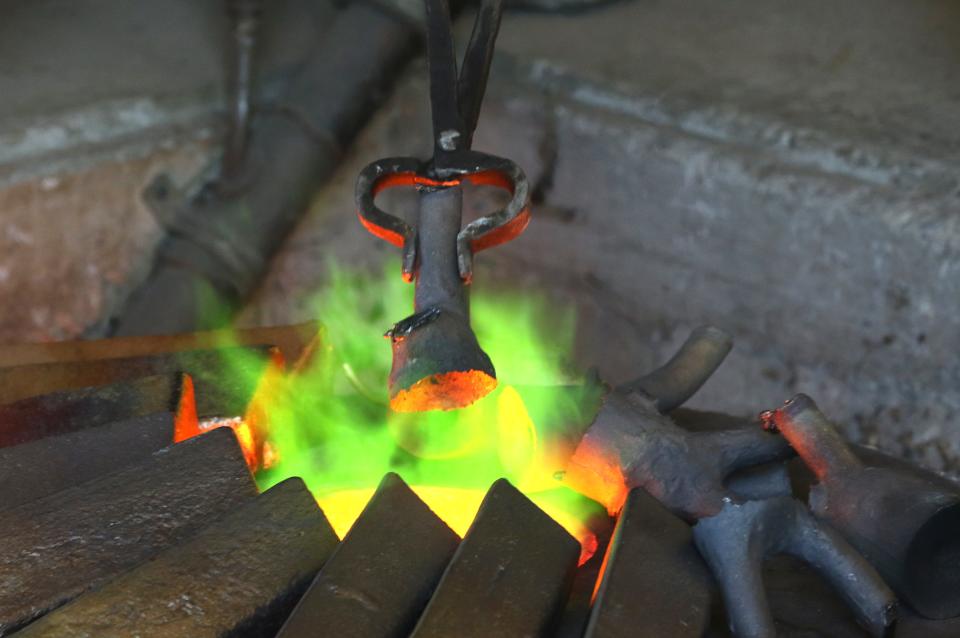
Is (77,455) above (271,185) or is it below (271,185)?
below

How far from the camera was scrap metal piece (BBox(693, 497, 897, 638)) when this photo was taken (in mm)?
1051

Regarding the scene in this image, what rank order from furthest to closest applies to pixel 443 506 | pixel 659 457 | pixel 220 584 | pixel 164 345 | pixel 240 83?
pixel 240 83
pixel 164 345
pixel 443 506
pixel 659 457
pixel 220 584

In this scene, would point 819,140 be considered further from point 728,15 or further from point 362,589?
point 362,589

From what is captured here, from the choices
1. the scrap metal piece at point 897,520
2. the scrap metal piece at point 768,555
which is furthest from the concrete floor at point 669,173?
the scrap metal piece at point 768,555

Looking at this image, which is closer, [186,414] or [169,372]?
[186,414]

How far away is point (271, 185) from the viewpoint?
97.3 inches

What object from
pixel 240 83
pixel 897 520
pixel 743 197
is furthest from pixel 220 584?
pixel 240 83

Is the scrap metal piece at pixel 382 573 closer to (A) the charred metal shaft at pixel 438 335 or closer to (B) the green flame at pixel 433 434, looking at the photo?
(A) the charred metal shaft at pixel 438 335

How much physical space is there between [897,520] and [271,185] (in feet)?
5.69

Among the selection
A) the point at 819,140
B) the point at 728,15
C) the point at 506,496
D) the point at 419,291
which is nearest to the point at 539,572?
the point at 506,496

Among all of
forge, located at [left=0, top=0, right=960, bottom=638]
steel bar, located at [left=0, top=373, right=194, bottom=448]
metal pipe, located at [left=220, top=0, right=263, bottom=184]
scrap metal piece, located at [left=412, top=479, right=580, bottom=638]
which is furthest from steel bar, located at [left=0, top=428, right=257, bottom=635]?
metal pipe, located at [left=220, top=0, right=263, bottom=184]

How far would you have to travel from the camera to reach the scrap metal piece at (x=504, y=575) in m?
0.98

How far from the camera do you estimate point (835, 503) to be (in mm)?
1185

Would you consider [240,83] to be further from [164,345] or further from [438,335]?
[438,335]
